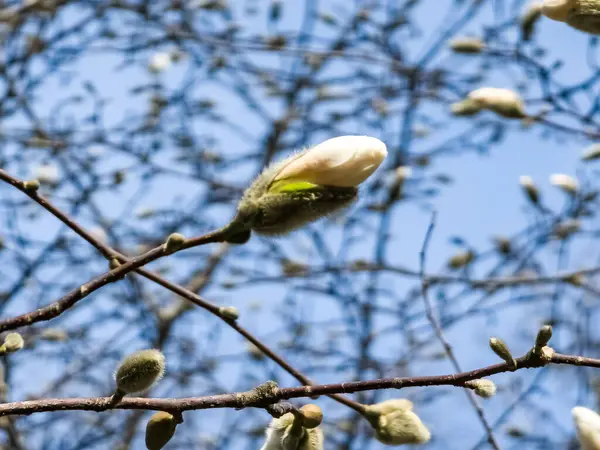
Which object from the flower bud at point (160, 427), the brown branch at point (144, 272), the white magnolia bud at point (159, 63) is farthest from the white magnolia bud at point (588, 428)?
the white magnolia bud at point (159, 63)

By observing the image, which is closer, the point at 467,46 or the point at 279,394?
the point at 279,394

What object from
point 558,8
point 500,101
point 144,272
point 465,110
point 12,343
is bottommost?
point 12,343

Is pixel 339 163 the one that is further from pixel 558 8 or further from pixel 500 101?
pixel 500 101

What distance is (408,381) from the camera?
2.98ft

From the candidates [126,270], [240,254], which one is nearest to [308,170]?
[126,270]

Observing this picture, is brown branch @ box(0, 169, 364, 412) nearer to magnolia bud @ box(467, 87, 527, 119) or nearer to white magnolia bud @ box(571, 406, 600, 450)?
white magnolia bud @ box(571, 406, 600, 450)

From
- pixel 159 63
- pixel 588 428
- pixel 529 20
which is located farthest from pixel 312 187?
pixel 159 63

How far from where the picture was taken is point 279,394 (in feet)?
3.13

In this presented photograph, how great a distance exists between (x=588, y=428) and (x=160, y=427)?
64 cm

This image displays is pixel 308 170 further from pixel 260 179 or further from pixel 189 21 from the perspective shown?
pixel 189 21

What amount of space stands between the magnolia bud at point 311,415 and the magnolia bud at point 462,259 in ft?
7.59

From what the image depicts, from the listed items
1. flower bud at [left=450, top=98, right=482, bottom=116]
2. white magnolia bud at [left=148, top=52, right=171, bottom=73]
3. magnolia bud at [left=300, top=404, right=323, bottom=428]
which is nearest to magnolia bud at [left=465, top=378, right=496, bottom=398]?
magnolia bud at [left=300, top=404, right=323, bottom=428]

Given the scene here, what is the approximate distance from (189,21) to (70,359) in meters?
2.06

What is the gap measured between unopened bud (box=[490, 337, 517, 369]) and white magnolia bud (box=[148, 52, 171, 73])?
358 centimetres
